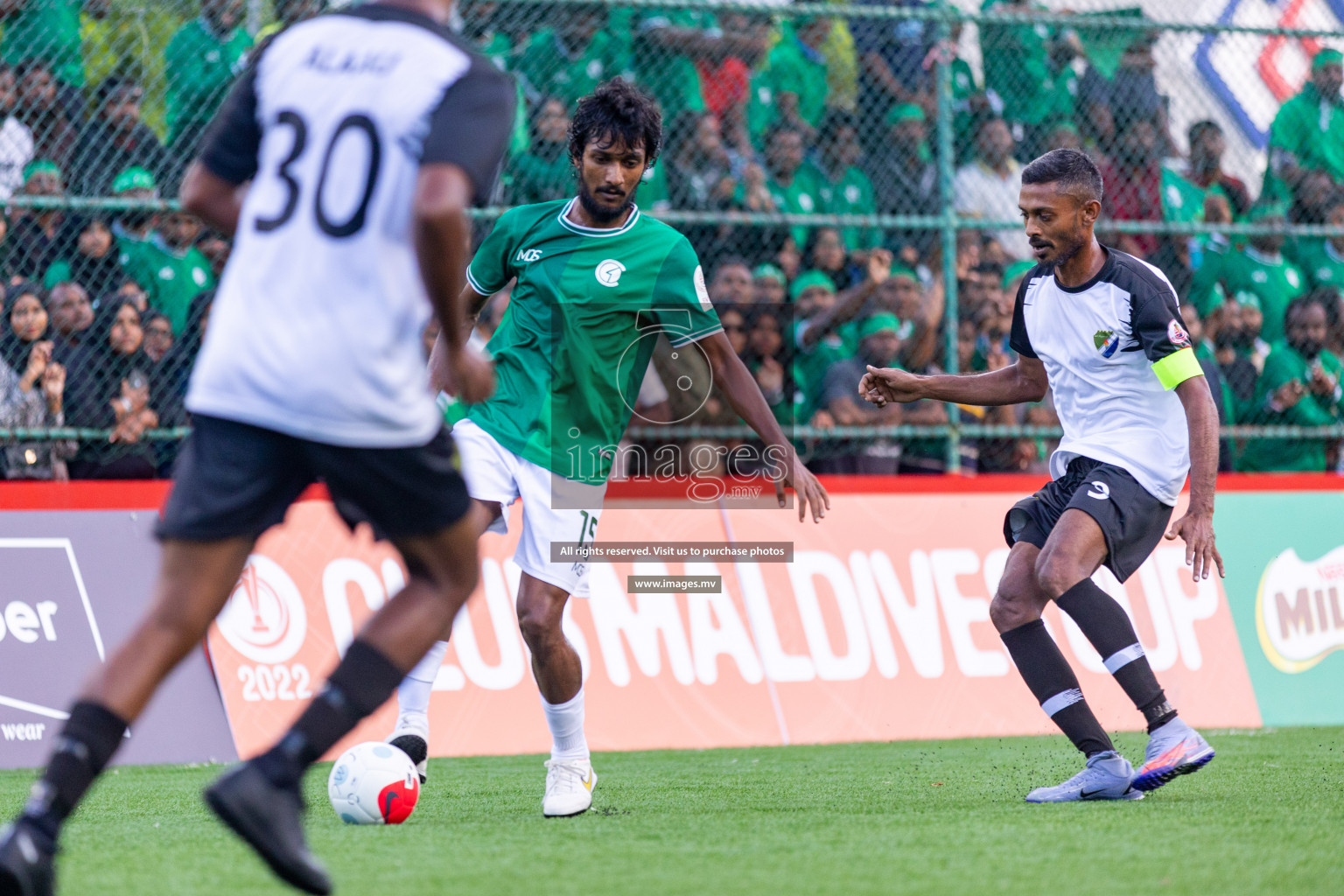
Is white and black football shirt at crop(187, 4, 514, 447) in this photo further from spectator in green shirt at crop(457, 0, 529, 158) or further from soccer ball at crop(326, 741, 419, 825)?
spectator in green shirt at crop(457, 0, 529, 158)

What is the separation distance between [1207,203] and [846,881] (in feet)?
23.5

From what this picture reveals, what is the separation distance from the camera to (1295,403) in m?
9.29

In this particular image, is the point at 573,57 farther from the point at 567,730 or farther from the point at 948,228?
the point at 567,730

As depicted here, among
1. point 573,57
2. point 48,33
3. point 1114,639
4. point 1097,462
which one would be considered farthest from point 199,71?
point 1114,639

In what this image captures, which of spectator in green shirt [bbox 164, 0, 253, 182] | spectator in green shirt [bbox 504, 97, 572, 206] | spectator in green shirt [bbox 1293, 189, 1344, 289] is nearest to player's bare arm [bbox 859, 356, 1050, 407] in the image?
spectator in green shirt [bbox 504, 97, 572, 206]

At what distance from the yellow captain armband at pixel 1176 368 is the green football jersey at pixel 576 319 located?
1.51 meters

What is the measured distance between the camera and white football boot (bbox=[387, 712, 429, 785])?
5039 mm

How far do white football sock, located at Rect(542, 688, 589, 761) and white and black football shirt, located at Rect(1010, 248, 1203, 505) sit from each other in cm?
197

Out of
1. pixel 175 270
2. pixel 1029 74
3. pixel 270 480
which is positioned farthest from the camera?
pixel 1029 74

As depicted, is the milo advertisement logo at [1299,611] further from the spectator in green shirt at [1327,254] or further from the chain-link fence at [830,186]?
the spectator in green shirt at [1327,254]

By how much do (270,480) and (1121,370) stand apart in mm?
3246

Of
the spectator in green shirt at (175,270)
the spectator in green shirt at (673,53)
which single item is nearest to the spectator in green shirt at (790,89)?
the spectator in green shirt at (673,53)

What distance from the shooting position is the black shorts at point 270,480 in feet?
10.5

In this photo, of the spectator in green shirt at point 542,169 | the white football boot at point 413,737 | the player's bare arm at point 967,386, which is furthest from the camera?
the spectator in green shirt at point 542,169
